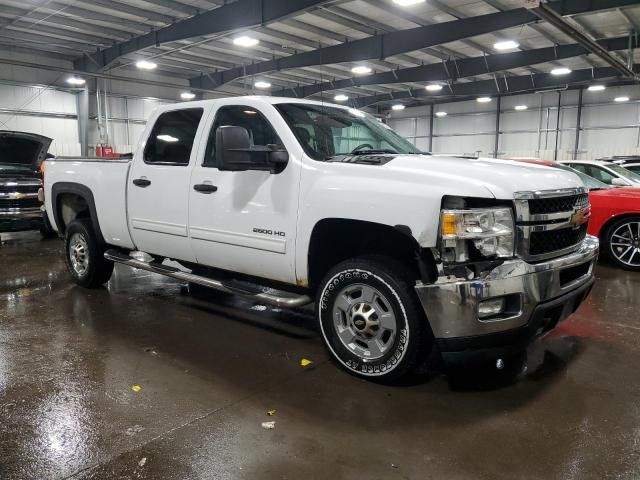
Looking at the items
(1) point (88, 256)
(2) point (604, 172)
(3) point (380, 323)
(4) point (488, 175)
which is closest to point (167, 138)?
(1) point (88, 256)

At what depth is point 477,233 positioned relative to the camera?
2.75 metres

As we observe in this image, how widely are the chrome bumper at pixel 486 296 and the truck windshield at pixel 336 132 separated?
1293 millimetres

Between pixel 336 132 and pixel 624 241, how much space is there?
5.18m

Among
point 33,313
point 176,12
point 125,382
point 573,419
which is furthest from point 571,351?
point 176,12

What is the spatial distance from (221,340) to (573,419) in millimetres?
2600

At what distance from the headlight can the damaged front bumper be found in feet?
0.38

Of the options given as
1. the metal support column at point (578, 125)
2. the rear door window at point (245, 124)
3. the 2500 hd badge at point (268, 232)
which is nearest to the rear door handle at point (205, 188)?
the rear door window at point (245, 124)

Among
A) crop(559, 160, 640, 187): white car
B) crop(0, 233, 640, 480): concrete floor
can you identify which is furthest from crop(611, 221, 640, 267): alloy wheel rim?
crop(0, 233, 640, 480): concrete floor

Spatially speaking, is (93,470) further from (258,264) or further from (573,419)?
(573,419)

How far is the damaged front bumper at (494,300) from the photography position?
273cm

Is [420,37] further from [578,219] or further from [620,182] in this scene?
[578,219]

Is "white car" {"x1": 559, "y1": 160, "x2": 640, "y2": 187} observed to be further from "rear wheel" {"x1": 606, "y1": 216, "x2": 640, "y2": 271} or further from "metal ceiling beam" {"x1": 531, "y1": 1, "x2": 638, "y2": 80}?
"metal ceiling beam" {"x1": 531, "y1": 1, "x2": 638, "y2": 80}

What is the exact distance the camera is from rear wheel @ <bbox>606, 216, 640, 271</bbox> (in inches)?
267

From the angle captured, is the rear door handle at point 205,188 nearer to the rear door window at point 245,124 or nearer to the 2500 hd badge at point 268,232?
the rear door window at point 245,124
